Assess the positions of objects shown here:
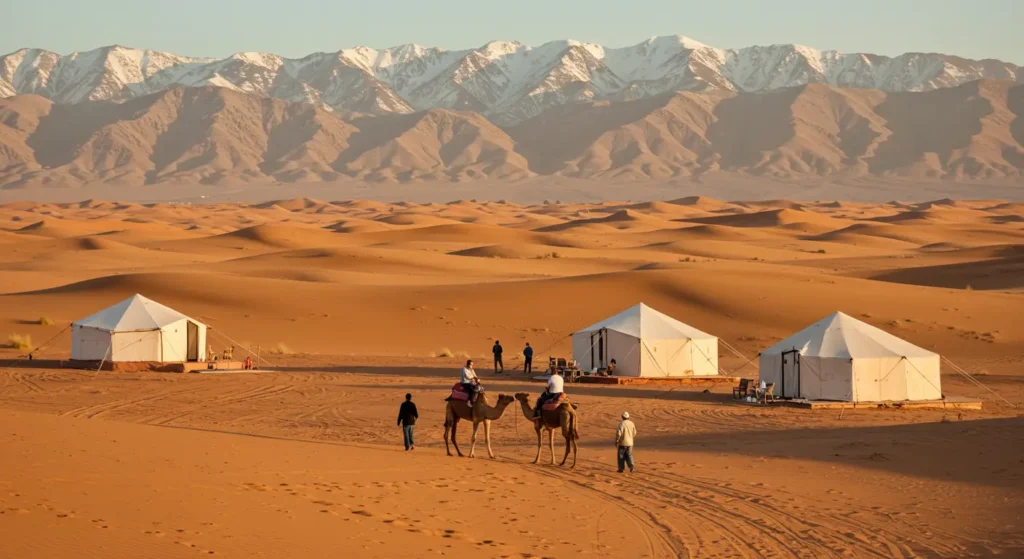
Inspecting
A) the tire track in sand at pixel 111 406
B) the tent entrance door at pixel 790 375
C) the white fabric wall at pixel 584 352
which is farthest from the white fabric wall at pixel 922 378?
the tire track in sand at pixel 111 406

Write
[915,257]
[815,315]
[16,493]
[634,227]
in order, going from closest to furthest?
[16,493] → [815,315] → [915,257] → [634,227]

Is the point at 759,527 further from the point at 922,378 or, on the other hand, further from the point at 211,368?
the point at 211,368

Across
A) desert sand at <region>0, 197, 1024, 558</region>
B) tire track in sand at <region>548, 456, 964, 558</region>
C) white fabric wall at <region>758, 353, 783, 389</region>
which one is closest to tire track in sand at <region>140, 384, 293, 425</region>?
desert sand at <region>0, 197, 1024, 558</region>

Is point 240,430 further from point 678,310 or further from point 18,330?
point 678,310

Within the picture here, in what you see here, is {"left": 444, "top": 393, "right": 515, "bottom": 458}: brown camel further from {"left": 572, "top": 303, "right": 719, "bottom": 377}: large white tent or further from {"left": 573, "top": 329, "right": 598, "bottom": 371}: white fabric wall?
{"left": 573, "top": 329, "right": 598, "bottom": 371}: white fabric wall

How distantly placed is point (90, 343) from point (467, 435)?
531 inches

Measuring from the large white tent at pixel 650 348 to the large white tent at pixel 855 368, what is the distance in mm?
3787

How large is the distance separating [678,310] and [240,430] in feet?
75.6

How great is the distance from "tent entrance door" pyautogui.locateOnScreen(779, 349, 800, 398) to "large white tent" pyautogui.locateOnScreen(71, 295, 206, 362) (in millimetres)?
14360

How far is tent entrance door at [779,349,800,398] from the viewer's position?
89.5 ft

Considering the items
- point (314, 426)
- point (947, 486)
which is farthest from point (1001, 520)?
point (314, 426)

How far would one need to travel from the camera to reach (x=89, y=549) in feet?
34.6

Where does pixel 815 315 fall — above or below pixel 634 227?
below

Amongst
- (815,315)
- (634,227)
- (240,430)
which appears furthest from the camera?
(634,227)
